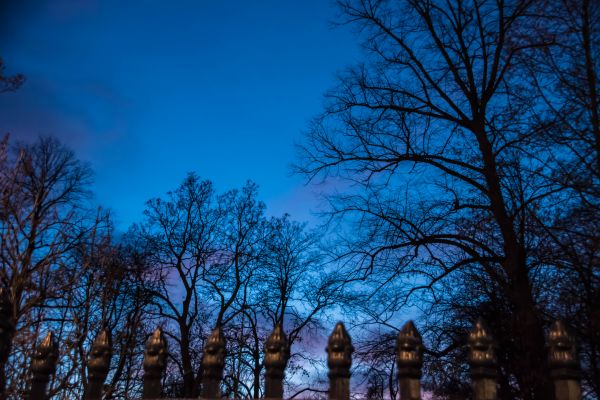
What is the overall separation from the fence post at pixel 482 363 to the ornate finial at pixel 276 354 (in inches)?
57.2

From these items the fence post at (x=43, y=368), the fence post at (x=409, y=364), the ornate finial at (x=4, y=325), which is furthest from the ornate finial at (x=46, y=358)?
the fence post at (x=409, y=364)

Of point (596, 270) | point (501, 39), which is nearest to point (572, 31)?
point (596, 270)

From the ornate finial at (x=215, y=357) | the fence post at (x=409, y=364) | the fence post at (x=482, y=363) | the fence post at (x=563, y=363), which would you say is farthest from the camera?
the ornate finial at (x=215, y=357)

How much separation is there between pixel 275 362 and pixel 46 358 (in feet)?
8.81

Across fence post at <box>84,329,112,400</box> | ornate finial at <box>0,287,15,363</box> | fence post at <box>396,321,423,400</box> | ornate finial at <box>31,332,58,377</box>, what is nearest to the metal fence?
fence post at <box>396,321,423,400</box>

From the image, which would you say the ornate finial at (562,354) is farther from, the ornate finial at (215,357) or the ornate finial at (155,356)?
the ornate finial at (155,356)

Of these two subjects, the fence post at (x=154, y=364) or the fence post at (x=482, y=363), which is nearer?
the fence post at (x=482, y=363)

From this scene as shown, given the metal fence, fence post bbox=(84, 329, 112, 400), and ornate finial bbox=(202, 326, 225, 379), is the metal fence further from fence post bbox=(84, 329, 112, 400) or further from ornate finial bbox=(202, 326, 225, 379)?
fence post bbox=(84, 329, 112, 400)

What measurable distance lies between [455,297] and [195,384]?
41.7 feet

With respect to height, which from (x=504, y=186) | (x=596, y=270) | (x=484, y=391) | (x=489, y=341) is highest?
(x=504, y=186)

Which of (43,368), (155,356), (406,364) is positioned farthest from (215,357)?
(43,368)

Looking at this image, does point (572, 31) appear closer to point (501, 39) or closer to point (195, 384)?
point (501, 39)

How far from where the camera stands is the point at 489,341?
13.5ft

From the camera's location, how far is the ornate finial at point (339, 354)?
14.2 ft
